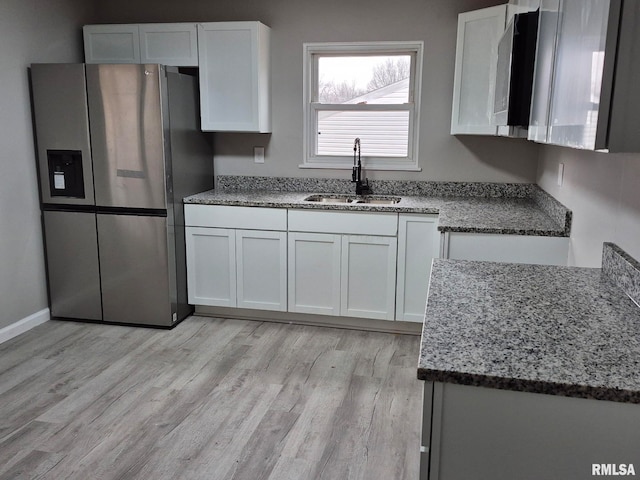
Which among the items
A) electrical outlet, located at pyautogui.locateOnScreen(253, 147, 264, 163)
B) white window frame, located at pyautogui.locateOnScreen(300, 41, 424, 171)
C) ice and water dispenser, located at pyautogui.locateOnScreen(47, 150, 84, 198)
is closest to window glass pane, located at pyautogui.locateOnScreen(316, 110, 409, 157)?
white window frame, located at pyautogui.locateOnScreen(300, 41, 424, 171)

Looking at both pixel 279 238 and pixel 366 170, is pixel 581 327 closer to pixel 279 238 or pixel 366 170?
pixel 279 238

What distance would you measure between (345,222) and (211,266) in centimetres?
100

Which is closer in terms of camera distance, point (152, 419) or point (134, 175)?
point (152, 419)

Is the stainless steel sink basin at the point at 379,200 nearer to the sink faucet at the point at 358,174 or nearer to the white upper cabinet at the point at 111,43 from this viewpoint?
the sink faucet at the point at 358,174

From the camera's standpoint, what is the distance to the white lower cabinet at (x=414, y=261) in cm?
344

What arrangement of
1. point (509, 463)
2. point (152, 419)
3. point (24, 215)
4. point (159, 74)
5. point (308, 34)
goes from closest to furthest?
point (509, 463) < point (152, 419) < point (159, 74) < point (24, 215) < point (308, 34)

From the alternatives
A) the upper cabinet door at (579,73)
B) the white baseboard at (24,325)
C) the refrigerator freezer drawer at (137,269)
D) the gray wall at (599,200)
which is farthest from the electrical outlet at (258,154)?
the upper cabinet door at (579,73)

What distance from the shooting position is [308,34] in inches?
154

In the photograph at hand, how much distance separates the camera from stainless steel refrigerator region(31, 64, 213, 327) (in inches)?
136

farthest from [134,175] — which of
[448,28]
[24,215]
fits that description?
[448,28]

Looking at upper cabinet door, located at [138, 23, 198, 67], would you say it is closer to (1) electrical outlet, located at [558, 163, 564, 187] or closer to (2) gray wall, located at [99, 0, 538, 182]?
(2) gray wall, located at [99, 0, 538, 182]

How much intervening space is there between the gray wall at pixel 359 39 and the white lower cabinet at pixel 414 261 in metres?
0.65

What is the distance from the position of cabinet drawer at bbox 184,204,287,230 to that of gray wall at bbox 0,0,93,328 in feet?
3.37

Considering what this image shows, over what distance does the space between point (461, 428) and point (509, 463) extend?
12 centimetres
